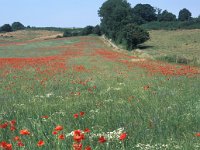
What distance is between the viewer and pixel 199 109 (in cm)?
993

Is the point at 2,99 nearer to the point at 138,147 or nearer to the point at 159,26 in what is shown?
the point at 138,147

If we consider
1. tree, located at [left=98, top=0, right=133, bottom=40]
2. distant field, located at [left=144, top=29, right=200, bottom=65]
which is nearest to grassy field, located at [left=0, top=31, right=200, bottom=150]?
distant field, located at [left=144, top=29, right=200, bottom=65]

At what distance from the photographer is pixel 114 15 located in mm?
86250

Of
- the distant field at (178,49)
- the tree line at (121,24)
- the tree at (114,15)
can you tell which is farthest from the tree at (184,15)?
the distant field at (178,49)

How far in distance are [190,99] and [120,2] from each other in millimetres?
80505

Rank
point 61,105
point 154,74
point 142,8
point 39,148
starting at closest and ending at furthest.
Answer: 1. point 39,148
2. point 61,105
3. point 154,74
4. point 142,8

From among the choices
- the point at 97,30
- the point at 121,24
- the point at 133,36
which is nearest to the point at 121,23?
the point at 121,24

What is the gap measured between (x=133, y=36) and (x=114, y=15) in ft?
74.9

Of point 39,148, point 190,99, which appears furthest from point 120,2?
point 39,148

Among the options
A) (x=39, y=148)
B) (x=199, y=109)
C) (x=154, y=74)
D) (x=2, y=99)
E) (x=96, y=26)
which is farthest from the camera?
(x=96, y=26)

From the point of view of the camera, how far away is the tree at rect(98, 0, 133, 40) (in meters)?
84.5

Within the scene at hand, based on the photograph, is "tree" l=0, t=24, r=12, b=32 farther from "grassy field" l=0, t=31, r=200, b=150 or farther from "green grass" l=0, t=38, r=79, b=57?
"grassy field" l=0, t=31, r=200, b=150

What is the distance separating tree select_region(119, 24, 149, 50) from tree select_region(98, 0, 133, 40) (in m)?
14.8

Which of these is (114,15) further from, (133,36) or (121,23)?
(133,36)
